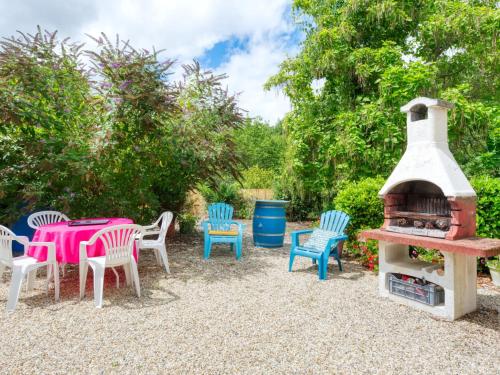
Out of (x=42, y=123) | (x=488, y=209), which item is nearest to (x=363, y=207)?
(x=488, y=209)

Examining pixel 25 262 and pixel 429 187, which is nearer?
pixel 25 262

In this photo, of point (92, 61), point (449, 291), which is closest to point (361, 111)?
point (449, 291)

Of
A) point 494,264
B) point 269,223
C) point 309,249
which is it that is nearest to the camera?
point 494,264

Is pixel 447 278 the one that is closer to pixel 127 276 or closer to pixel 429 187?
pixel 429 187

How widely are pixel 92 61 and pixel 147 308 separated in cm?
406

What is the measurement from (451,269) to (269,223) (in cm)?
362

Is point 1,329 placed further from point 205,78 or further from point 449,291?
point 205,78

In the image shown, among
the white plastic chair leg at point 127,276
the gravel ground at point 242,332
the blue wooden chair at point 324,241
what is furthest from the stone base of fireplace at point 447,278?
the white plastic chair leg at point 127,276

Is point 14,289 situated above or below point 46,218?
below

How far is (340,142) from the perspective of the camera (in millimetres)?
7180

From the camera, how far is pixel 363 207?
16.2 feet

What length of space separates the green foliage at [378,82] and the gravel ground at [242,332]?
3.88m

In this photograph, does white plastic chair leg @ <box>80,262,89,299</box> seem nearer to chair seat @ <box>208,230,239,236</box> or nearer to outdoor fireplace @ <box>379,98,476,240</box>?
chair seat @ <box>208,230,239,236</box>

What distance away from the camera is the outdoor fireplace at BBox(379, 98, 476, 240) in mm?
3014
